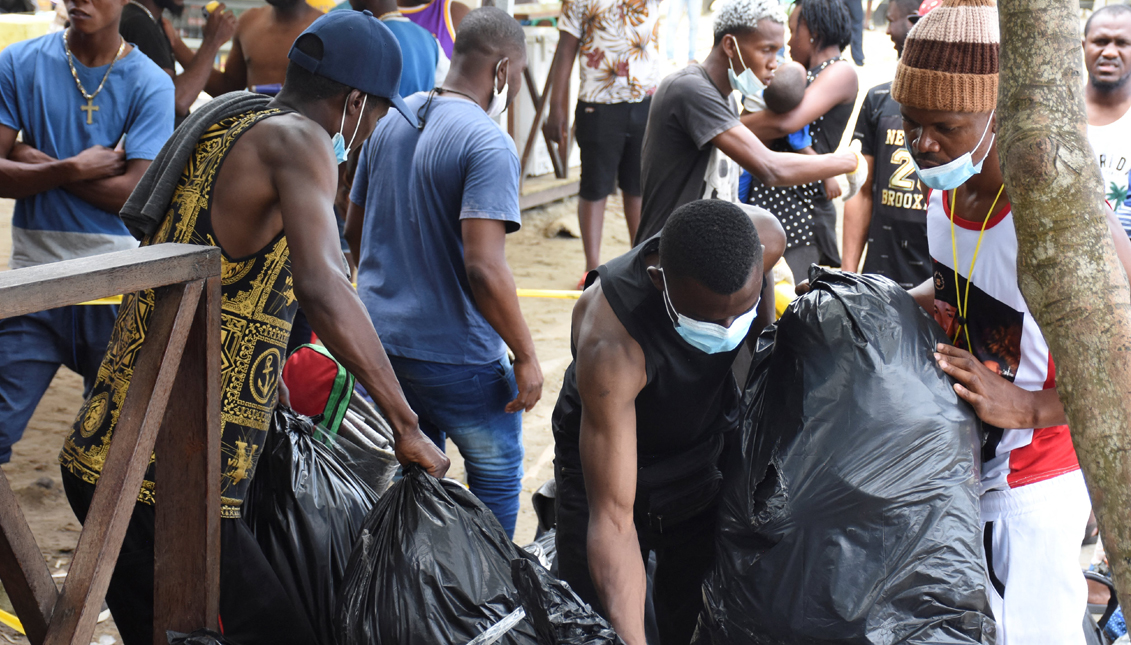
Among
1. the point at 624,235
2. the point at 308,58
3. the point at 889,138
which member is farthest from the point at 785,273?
the point at 624,235

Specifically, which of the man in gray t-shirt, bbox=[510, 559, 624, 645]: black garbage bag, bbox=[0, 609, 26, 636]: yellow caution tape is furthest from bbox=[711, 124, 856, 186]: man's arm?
bbox=[0, 609, 26, 636]: yellow caution tape

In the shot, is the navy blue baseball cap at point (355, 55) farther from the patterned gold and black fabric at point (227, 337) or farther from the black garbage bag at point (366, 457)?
the black garbage bag at point (366, 457)

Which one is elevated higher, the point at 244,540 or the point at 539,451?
the point at 244,540

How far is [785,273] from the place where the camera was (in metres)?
3.64

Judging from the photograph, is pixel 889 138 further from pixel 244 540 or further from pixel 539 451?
pixel 244 540

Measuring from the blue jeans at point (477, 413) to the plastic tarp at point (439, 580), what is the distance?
0.80m

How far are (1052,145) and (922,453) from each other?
0.97 m

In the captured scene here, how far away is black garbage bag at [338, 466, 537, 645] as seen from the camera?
6.00 feet

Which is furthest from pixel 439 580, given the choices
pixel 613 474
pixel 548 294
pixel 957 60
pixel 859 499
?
pixel 548 294

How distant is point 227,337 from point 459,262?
85 cm

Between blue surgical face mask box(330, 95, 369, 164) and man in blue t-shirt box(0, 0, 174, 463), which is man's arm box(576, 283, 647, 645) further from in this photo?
man in blue t-shirt box(0, 0, 174, 463)

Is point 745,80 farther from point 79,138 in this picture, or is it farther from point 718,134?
point 79,138

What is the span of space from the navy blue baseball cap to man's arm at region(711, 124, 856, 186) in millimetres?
1562

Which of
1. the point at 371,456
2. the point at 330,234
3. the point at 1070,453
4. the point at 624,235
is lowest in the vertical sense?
the point at 624,235
